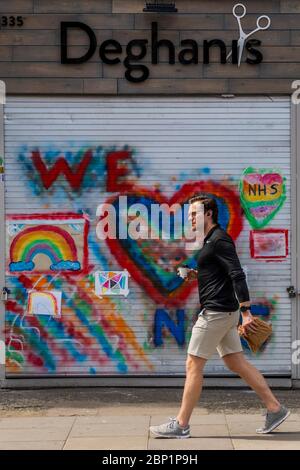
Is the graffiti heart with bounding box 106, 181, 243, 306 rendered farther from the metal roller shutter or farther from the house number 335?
the house number 335

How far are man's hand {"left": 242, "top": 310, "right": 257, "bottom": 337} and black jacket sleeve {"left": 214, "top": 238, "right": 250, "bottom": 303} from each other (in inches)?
7.3

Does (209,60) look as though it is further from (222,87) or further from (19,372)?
(19,372)

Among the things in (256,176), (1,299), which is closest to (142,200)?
(256,176)

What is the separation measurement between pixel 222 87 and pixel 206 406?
337 centimetres

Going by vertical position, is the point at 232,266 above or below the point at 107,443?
above

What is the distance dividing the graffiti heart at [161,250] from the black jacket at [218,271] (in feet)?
6.54

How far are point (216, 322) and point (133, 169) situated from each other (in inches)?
104

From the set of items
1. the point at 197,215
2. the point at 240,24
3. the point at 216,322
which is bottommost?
the point at 216,322

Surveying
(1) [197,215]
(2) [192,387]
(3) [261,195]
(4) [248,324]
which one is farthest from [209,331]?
(3) [261,195]

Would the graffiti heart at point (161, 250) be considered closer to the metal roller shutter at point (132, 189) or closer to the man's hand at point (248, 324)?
the metal roller shutter at point (132, 189)

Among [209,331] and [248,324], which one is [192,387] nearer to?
[209,331]

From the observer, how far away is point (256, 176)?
8852 millimetres

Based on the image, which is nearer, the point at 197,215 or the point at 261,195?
the point at 197,215

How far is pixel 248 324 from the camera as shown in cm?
680
